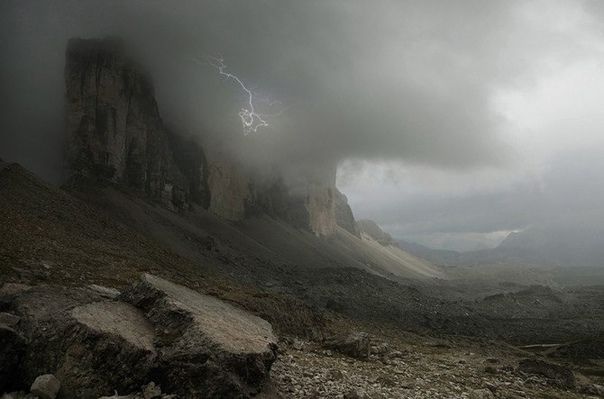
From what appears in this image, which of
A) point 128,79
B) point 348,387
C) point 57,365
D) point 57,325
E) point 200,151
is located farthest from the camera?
point 200,151

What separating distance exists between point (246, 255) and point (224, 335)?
91.2 m

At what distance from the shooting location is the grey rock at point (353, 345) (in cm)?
2442

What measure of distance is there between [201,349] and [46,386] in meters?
4.58

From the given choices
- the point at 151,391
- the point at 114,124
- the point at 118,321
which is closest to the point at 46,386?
the point at 151,391

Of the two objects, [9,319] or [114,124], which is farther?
[114,124]

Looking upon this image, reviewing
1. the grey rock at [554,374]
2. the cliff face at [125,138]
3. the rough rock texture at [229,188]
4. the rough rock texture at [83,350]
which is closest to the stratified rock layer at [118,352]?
the rough rock texture at [83,350]

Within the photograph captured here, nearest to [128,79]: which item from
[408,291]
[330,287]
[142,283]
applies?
[330,287]

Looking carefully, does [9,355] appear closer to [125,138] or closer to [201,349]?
[201,349]

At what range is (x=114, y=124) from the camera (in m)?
110

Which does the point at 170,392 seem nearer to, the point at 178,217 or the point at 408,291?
the point at 408,291

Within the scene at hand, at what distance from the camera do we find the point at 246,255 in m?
104

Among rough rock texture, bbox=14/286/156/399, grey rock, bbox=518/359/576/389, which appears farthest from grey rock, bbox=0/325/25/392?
grey rock, bbox=518/359/576/389

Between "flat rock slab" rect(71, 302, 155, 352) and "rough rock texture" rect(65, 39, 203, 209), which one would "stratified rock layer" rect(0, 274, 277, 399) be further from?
"rough rock texture" rect(65, 39, 203, 209)

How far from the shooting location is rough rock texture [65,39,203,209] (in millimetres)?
105188
